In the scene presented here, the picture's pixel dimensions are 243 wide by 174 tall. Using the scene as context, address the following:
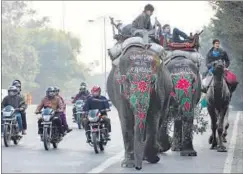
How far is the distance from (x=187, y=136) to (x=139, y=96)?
3493mm

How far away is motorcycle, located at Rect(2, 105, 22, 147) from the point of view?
18203 millimetres

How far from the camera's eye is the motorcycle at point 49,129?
1744 cm

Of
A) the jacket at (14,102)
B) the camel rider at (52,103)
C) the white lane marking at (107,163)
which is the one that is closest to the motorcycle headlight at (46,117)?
the camel rider at (52,103)

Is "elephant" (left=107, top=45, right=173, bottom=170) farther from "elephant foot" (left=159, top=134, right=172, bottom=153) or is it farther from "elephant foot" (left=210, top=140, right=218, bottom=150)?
"elephant foot" (left=210, top=140, right=218, bottom=150)

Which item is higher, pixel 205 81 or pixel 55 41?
pixel 55 41

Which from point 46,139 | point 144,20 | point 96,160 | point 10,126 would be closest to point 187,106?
point 96,160

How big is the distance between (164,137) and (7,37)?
55827 millimetres

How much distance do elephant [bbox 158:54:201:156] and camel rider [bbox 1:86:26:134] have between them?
482 cm

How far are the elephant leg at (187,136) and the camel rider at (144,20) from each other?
2.82 meters

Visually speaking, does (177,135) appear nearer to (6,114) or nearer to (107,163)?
(107,163)

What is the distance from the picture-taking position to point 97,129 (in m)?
16.8

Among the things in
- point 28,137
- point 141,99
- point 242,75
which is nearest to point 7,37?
point 242,75

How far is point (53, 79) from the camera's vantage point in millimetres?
82125

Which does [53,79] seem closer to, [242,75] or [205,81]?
[242,75]
